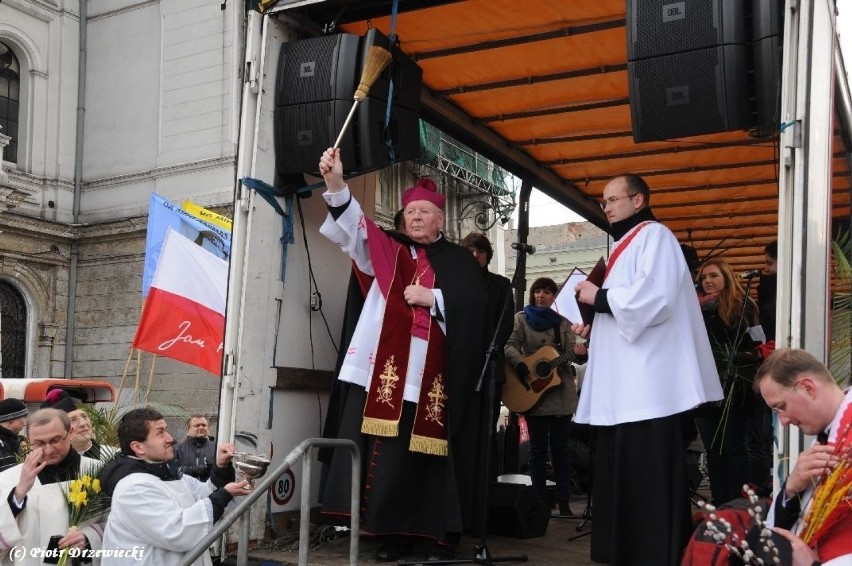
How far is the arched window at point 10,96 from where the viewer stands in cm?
1967

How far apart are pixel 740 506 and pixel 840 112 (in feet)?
7.96

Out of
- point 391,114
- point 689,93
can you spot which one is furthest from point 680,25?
point 391,114

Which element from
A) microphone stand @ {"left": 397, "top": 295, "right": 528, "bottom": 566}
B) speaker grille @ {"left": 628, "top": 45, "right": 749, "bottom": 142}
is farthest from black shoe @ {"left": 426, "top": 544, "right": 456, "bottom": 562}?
speaker grille @ {"left": 628, "top": 45, "right": 749, "bottom": 142}

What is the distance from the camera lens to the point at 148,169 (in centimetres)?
2031

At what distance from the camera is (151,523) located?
4.17 meters

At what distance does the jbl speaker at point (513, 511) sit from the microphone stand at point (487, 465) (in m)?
0.45

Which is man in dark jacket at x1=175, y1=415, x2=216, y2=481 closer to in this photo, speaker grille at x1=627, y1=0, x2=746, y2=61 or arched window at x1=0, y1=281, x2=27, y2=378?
speaker grille at x1=627, y1=0, x2=746, y2=61

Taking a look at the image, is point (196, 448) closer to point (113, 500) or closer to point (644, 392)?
point (113, 500)

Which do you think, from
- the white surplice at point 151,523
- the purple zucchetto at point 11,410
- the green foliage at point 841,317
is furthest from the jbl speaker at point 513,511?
the purple zucchetto at point 11,410

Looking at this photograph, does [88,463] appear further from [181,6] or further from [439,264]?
[181,6]

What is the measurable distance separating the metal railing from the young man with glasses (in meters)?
1.92

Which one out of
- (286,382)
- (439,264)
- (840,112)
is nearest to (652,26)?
(840,112)

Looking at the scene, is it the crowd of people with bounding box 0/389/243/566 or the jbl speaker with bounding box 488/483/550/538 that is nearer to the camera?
the crowd of people with bounding box 0/389/243/566

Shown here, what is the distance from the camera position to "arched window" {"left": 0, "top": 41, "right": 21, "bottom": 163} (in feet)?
64.5
